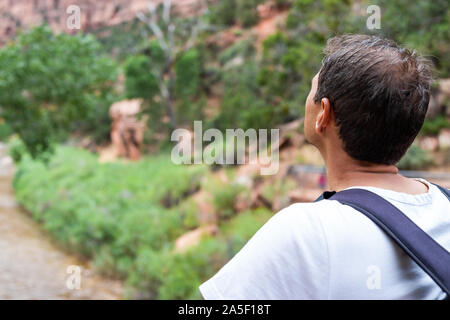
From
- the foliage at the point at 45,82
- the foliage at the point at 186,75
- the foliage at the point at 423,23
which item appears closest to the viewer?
the foliage at the point at 45,82

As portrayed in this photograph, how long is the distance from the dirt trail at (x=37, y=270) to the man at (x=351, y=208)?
677 centimetres

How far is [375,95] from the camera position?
2.14ft

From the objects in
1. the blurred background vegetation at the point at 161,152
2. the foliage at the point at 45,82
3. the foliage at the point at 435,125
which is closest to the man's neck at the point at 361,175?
the blurred background vegetation at the point at 161,152

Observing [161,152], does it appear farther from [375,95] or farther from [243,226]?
[375,95]

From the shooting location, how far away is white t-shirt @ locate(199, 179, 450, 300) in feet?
1.84

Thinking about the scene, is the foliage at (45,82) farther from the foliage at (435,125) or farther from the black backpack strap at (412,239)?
the black backpack strap at (412,239)

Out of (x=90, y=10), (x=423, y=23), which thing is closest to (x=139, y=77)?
(x=423, y=23)

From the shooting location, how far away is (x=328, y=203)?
1.97 feet

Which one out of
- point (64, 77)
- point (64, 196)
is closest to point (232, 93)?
point (64, 196)

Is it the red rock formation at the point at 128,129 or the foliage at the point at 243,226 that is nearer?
the foliage at the point at 243,226

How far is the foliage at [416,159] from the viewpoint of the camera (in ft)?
24.5

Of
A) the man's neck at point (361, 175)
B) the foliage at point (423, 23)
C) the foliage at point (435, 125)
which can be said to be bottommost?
the man's neck at point (361, 175)

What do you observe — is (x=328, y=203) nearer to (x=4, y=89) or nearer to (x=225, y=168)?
(x=4, y=89)

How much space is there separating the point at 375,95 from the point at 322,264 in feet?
0.86
